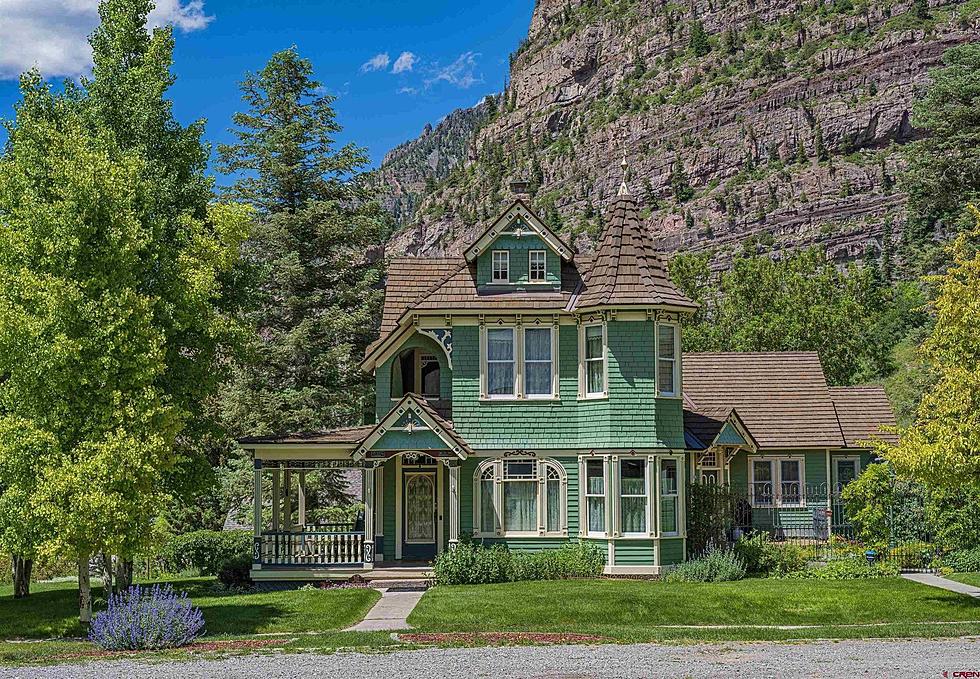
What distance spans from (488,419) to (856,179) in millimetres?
149665

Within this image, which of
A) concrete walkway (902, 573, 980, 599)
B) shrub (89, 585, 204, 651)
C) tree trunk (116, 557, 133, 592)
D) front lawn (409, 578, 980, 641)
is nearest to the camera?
shrub (89, 585, 204, 651)

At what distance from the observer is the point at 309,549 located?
2945 centimetres

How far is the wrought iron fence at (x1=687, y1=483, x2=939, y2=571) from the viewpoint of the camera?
2852 centimetres

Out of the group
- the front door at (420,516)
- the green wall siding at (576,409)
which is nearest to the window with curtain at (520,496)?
the green wall siding at (576,409)

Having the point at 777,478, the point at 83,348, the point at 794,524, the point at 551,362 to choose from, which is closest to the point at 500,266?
the point at 551,362

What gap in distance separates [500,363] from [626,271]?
402 cm

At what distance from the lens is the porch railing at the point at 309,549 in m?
29.1

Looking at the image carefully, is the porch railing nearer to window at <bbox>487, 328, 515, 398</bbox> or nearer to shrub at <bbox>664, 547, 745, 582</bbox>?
window at <bbox>487, 328, 515, 398</bbox>

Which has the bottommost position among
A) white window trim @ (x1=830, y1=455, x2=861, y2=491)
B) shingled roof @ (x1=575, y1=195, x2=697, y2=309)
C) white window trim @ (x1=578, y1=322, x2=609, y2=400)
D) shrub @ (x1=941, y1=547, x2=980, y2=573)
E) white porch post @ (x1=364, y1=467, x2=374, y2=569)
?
shrub @ (x1=941, y1=547, x2=980, y2=573)

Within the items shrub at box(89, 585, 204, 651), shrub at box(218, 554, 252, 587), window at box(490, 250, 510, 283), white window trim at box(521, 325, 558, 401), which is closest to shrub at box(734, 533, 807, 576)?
white window trim at box(521, 325, 558, 401)

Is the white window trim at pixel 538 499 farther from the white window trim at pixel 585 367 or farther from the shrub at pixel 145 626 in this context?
the shrub at pixel 145 626

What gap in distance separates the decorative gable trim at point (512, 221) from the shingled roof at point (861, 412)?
13.4m

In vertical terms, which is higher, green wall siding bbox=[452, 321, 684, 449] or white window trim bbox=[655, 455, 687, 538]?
green wall siding bbox=[452, 321, 684, 449]

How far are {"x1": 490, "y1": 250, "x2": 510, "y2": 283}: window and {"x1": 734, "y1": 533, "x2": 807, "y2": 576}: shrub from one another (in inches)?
361
